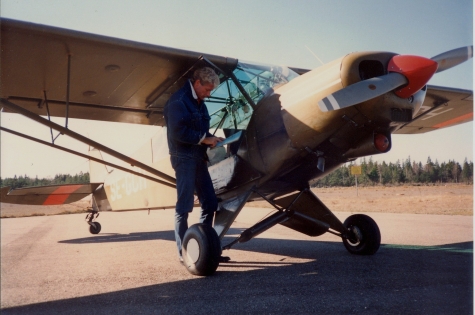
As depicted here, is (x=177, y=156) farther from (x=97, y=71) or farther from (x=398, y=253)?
(x=398, y=253)

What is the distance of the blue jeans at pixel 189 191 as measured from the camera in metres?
3.58

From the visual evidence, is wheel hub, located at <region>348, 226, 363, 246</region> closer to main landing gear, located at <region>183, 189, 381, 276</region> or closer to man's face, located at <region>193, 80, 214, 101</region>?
main landing gear, located at <region>183, 189, 381, 276</region>

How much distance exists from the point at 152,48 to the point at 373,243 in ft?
11.6

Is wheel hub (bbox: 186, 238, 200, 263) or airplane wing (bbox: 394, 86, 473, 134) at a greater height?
airplane wing (bbox: 394, 86, 473, 134)

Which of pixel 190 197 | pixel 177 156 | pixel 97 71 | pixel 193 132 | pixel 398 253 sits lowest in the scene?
pixel 398 253

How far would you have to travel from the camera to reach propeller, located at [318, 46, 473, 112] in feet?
9.32

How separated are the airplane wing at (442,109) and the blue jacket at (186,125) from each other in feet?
11.6

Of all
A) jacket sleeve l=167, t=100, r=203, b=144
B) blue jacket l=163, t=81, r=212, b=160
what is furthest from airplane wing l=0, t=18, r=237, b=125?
jacket sleeve l=167, t=100, r=203, b=144

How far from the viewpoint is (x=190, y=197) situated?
3.59 metres

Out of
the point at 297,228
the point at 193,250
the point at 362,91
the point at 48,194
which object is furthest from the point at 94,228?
the point at 362,91

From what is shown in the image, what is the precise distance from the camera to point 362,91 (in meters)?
2.85

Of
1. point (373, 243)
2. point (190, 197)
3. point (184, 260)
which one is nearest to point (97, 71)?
point (190, 197)

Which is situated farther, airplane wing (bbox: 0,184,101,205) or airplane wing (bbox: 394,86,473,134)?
airplane wing (bbox: 0,184,101,205)

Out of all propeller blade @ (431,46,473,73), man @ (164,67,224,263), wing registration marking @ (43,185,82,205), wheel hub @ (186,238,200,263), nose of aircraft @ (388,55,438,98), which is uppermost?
propeller blade @ (431,46,473,73)
